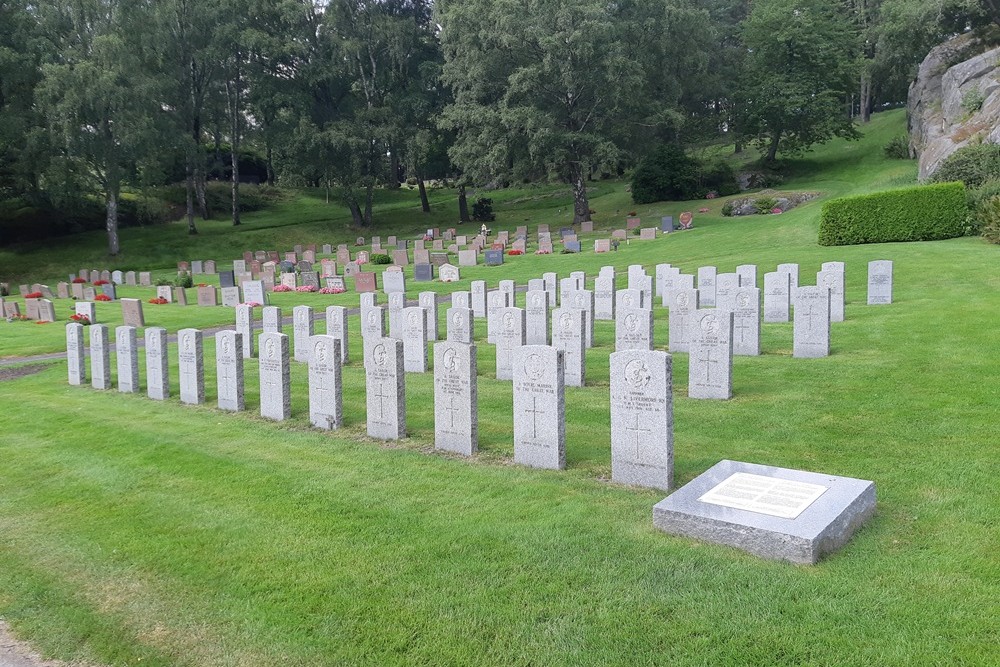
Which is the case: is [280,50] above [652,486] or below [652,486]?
above

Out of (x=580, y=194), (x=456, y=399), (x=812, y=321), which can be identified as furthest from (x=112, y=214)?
(x=456, y=399)

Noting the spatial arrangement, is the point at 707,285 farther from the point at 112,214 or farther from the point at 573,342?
the point at 112,214

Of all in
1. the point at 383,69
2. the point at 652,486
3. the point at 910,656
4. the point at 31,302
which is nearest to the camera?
the point at 910,656

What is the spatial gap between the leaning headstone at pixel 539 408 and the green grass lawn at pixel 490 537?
241mm

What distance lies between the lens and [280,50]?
4678 centimetres

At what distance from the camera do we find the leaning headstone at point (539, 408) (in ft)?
24.2

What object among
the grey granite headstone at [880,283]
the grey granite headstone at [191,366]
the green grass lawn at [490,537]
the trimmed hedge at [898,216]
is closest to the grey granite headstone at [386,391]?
the green grass lawn at [490,537]

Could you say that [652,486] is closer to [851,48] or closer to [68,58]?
[68,58]

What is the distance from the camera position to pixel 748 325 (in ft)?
40.1

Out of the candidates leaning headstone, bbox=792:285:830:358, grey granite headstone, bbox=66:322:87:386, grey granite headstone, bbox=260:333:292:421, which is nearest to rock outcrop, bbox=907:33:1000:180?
leaning headstone, bbox=792:285:830:358

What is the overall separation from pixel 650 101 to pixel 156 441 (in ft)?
137

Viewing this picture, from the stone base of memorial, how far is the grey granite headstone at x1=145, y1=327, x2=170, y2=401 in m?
8.47

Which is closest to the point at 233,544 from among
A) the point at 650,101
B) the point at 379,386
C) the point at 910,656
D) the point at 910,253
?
the point at 379,386

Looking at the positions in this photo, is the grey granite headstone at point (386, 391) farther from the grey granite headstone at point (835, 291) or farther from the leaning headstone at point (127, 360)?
the grey granite headstone at point (835, 291)
